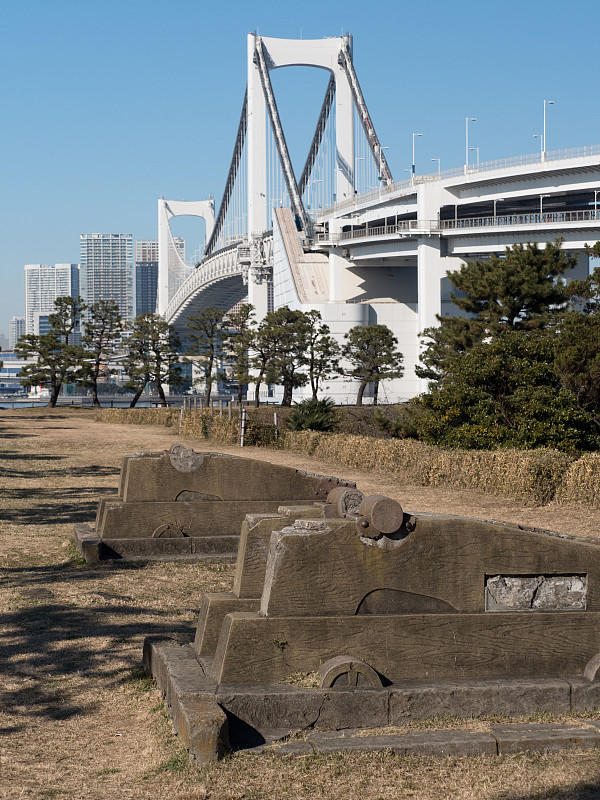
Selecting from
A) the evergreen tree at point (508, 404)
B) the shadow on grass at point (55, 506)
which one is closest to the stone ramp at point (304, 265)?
the evergreen tree at point (508, 404)

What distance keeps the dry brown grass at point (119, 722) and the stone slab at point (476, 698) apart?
0.36 m

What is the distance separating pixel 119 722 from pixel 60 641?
1.43 metres

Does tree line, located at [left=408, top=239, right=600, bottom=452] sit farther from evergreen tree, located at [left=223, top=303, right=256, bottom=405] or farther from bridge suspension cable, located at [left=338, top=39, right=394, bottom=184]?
bridge suspension cable, located at [left=338, top=39, right=394, bottom=184]

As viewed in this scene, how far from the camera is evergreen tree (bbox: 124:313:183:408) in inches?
1849

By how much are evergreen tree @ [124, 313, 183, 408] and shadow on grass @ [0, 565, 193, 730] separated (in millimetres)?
40044

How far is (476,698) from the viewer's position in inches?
165

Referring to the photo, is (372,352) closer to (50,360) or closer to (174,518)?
(50,360)

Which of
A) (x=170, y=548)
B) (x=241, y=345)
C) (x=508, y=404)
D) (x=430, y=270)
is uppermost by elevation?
(x=430, y=270)

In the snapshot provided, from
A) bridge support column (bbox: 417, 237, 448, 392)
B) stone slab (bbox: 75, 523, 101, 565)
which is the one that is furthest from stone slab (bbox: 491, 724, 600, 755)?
bridge support column (bbox: 417, 237, 448, 392)

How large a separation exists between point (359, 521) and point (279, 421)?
77.1ft

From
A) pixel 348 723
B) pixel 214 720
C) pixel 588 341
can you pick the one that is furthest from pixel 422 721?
pixel 588 341

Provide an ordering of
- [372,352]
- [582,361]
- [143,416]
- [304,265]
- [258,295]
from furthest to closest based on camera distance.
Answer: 1. [258,295]
2. [304,265]
3. [372,352]
4. [143,416]
5. [582,361]

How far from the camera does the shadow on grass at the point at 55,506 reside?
1066 cm

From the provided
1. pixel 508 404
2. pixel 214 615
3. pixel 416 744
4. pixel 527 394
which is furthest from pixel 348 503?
pixel 508 404
